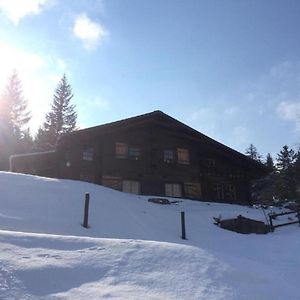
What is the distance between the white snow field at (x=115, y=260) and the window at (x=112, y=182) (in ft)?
34.5

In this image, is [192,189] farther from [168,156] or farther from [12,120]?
[12,120]

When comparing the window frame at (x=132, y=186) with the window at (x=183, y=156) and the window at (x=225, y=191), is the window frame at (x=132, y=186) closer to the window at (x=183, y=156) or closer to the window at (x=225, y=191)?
the window at (x=183, y=156)

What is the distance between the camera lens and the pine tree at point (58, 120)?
2200 inches

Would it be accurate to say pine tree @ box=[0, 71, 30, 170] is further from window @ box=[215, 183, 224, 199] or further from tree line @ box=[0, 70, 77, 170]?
window @ box=[215, 183, 224, 199]

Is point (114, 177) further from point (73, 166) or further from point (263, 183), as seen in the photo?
point (263, 183)

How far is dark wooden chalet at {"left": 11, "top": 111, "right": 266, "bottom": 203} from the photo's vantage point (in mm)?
28016

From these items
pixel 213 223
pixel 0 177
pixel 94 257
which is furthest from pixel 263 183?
pixel 94 257

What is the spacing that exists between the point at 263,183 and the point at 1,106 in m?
35.2

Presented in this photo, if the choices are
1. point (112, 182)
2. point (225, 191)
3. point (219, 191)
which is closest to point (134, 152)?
point (112, 182)

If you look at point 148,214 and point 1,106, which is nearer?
point 148,214

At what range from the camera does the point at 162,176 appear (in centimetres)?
2983

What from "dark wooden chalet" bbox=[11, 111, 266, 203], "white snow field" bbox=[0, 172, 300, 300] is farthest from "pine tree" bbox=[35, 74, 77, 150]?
"white snow field" bbox=[0, 172, 300, 300]

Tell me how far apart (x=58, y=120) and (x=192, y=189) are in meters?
32.7

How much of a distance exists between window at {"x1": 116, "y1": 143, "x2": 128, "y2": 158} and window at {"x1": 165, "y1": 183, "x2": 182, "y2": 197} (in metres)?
3.58
